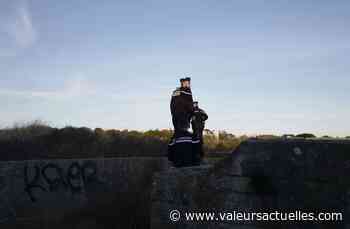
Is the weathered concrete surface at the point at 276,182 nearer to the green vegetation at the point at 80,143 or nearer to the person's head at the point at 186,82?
the person's head at the point at 186,82

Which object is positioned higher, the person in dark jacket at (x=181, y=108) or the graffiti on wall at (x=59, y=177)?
the person in dark jacket at (x=181, y=108)

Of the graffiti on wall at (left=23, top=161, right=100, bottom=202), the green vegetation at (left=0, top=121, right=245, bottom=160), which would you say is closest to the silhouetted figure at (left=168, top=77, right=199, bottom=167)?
the graffiti on wall at (left=23, top=161, right=100, bottom=202)

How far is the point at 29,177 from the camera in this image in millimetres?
10469

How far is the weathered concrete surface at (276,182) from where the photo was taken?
14.3 feet

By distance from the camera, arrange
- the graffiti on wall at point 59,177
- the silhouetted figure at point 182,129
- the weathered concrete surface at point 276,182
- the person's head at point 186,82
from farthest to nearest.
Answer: the graffiti on wall at point 59,177
the person's head at point 186,82
the silhouetted figure at point 182,129
the weathered concrete surface at point 276,182

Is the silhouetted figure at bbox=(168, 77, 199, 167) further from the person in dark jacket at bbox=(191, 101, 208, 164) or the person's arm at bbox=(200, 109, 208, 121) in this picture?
the person's arm at bbox=(200, 109, 208, 121)

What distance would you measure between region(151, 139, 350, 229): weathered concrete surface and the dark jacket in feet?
5.99

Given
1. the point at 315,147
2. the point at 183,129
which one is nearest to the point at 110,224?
the point at 183,129

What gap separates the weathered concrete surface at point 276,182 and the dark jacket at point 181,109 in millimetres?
1825

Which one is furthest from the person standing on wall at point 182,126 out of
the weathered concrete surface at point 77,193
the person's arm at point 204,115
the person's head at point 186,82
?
the weathered concrete surface at point 77,193

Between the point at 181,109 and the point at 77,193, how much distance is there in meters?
5.28

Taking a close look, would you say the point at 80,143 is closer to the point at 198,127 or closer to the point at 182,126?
the point at 198,127

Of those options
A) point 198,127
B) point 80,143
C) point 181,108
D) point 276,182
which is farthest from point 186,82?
point 80,143

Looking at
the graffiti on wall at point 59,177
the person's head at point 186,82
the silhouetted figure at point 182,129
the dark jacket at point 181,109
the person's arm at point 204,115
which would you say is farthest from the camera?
the graffiti on wall at point 59,177
